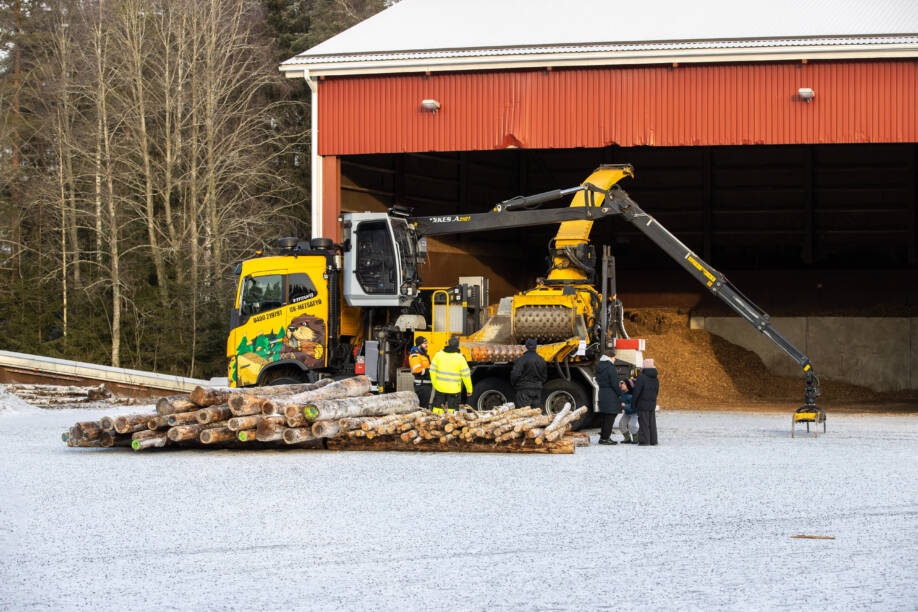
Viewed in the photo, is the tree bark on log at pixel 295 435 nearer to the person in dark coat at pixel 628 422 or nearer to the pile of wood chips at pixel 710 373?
the person in dark coat at pixel 628 422

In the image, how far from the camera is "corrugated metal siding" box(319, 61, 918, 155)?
76.1 ft

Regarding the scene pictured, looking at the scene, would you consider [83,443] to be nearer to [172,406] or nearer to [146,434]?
[146,434]

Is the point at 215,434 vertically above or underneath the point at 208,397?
underneath

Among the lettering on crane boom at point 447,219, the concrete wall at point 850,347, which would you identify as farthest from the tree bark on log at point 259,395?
the concrete wall at point 850,347

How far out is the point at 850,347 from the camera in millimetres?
31000

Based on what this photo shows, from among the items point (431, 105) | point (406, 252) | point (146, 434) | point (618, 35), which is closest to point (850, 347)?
point (618, 35)

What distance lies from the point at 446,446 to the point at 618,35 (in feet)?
43.5

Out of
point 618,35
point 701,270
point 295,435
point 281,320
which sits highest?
point 618,35

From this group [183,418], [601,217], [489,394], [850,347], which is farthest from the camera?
[850,347]

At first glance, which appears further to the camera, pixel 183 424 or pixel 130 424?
pixel 130 424

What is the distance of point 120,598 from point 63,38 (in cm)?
3308

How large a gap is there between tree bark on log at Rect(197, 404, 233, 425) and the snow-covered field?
571mm

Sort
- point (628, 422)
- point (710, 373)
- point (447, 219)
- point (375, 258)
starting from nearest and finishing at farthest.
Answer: point (628, 422) < point (375, 258) < point (447, 219) < point (710, 373)

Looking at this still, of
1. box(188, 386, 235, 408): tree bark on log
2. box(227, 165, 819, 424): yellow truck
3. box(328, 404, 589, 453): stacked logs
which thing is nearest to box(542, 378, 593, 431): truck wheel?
box(227, 165, 819, 424): yellow truck
